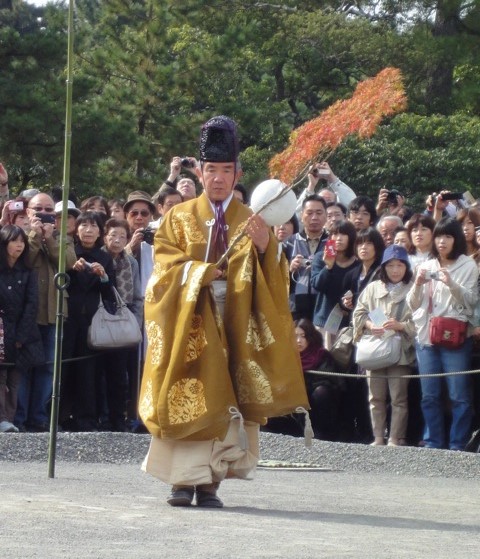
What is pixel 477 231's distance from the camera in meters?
11.9

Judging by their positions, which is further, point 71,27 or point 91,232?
point 91,232

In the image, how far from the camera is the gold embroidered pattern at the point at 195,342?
25.0ft

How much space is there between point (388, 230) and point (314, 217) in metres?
0.68

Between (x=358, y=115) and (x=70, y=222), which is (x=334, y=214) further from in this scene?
(x=358, y=115)

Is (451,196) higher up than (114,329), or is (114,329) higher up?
(451,196)

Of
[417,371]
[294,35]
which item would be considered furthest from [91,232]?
[294,35]

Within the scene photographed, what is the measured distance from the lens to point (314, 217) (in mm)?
12500

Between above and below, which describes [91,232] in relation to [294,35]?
below

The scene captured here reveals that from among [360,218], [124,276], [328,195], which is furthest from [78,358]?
[328,195]

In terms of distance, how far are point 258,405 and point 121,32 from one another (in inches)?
876

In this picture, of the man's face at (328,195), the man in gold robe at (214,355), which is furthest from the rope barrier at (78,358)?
the man in gold robe at (214,355)

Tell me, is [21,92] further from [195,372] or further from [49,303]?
[195,372]

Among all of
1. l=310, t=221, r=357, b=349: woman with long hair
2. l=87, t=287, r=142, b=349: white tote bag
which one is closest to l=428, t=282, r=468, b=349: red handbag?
l=310, t=221, r=357, b=349: woman with long hair

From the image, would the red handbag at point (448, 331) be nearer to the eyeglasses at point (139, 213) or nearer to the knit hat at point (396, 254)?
the knit hat at point (396, 254)
